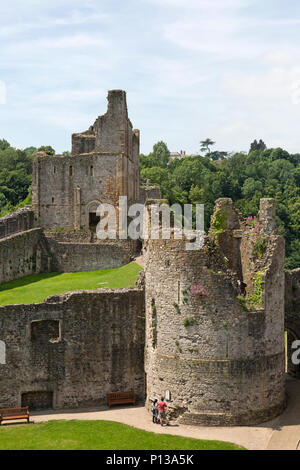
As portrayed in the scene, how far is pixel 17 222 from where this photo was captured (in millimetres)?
37812

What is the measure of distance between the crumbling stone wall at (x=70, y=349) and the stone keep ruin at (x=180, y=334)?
0.04 metres

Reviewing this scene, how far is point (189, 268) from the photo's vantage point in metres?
21.3

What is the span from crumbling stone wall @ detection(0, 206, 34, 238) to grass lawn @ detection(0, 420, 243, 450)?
57.0ft

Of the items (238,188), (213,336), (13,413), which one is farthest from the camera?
(238,188)

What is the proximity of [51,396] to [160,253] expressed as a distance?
7255mm

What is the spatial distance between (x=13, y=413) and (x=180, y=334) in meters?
7.09

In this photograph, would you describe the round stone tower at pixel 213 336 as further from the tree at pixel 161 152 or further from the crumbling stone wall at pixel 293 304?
the tree at pixel 161 152

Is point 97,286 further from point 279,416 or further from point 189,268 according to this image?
point 279,416

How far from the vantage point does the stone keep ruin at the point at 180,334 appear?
21.1m

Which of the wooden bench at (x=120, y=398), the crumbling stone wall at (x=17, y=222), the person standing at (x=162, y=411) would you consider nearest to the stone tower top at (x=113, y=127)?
the crumbling stone wall at (x=17, y=222)

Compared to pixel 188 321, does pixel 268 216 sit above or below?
above

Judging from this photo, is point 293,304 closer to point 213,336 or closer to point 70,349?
point 213,336

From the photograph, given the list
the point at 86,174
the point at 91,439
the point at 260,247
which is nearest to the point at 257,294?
the point at 260,247
